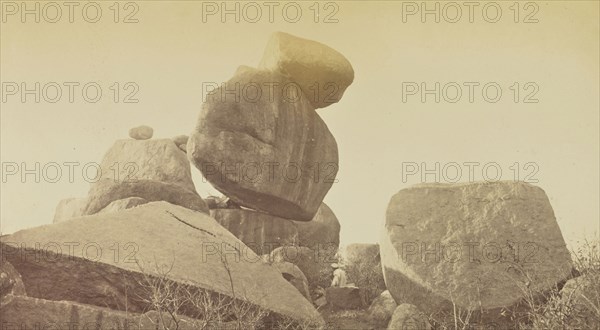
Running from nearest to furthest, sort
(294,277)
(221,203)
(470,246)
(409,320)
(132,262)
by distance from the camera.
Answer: (132,262) < (409,320) < (470,246) < (294,277) < (221,203)

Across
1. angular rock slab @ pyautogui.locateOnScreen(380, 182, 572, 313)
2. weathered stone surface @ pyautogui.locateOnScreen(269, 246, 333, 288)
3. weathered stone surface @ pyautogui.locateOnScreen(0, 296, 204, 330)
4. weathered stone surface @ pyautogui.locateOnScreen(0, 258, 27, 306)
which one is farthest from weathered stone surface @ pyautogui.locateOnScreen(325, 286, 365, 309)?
weathered stone surface @ pyautogui.locateOnScreen(0, 258, 27, 306)

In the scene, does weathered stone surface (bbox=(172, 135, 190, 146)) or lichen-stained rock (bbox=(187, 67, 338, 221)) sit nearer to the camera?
lichen-stained rock (bbox=(187, 67, 338, 221))

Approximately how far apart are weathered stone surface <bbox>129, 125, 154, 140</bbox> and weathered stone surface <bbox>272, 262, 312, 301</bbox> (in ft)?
38.4

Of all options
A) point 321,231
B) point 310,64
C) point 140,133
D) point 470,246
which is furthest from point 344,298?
point 140,133

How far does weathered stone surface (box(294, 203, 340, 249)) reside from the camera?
1509 centimetres

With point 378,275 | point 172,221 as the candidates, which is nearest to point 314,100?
point 378,275

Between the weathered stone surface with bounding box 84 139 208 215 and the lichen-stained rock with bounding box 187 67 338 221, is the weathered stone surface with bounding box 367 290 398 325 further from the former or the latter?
the weathered stone surface with bounding box 84 139 208 215

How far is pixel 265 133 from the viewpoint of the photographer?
40.8ft

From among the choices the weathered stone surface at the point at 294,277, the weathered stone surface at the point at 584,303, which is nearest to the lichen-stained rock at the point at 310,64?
the weathered stone surface at the point at 294,277

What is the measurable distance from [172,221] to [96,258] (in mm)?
1633

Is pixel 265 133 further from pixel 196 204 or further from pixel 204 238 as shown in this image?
pixel 204 238

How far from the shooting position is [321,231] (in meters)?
15.7

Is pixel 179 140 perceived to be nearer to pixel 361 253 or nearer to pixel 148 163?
pixel 148 163

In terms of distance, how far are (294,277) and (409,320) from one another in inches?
80.3
